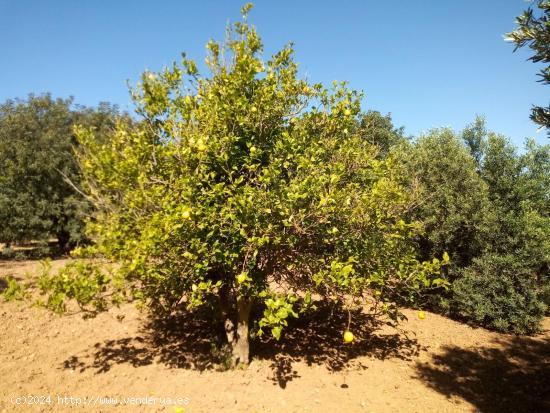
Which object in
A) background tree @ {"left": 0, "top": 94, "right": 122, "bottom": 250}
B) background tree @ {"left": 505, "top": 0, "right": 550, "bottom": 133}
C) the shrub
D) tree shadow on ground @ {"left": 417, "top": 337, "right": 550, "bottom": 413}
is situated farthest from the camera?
background tree @ {"left": 0, "top": 94, "right": 122, "bottom": 250}

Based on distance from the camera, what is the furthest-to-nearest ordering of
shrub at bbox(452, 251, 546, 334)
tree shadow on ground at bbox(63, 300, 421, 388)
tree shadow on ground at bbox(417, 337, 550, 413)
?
1. shrub at bbox(452, 251, 546, 334)
2. tree shadow on ground at bbox(63, 300, 421, 388)
3. tree shadow on ground at bbox(417, 337, 550, 413)

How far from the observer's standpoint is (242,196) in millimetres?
4891

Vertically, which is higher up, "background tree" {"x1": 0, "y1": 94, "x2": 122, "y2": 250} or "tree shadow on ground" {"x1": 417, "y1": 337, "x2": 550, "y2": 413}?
"background tree" {"x1": 0, "y1": 94, "x2": 122, "y2": 250}

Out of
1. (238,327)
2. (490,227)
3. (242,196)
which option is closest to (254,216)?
(242,196)

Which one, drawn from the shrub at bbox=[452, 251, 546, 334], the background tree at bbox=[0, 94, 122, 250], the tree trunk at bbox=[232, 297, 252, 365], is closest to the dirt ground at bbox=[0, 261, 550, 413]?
the tree trunk at bbox=[232, 297, 252, 365]

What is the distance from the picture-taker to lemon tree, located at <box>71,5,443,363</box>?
4.96 m

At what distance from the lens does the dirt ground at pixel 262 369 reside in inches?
247

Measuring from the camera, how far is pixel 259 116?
604 cm

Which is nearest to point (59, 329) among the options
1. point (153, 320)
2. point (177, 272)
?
point (153, 320)

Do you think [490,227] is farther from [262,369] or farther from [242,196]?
[242,196]

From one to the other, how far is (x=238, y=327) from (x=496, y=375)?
20.8 feet

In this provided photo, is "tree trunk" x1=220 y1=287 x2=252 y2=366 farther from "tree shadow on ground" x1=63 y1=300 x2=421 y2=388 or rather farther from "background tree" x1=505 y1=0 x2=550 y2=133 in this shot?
Result: "background tree" x1=505 y1=0 x2=550 y2=133

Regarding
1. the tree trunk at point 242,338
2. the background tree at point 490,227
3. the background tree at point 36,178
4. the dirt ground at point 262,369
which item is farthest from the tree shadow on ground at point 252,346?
the background tree at point 36,178

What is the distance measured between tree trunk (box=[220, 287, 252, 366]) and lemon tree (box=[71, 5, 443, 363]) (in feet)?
0.10
